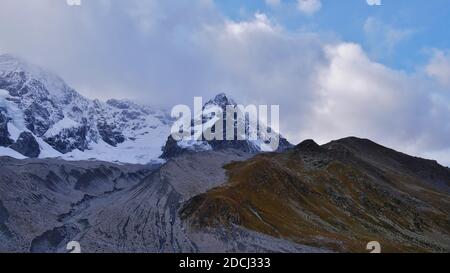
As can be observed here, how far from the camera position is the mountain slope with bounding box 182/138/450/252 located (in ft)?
298

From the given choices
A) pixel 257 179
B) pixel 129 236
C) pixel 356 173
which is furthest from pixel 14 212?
pixel 356 173

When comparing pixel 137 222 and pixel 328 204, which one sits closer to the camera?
pixel 137 222

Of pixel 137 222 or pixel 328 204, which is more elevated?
pixel 328 204

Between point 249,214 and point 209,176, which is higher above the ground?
point 209,176

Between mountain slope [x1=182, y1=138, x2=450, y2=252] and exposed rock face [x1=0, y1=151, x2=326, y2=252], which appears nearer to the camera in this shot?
exposed rock face [x1=0, y1=151, x2=326, y2=252]

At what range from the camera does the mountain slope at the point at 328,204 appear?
9075 cm

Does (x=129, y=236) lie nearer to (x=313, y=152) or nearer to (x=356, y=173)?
(x=356, y=173)

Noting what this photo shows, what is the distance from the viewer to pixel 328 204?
363 ft

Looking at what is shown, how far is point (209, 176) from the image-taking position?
134 metres

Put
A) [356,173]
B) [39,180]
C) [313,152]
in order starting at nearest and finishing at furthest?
[356,173]
[313,152]
[39,180]
